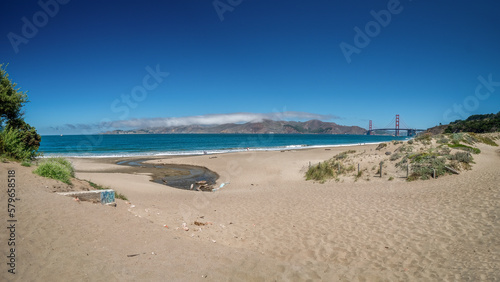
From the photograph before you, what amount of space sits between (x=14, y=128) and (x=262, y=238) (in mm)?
11277

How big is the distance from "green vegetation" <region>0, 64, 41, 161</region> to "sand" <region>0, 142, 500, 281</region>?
5.96ft

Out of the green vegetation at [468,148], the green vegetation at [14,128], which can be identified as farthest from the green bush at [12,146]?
the green vegetation at [468,148]

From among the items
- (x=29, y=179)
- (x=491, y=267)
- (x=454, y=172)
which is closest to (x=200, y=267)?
(x=491, y=267)

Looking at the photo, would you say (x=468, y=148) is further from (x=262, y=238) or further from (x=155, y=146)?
(x=155, y=146)

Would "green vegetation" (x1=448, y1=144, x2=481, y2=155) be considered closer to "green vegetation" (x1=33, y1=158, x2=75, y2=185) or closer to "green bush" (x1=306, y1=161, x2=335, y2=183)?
"green bush" (x1=306, y1=161, x2=335, y2=183)

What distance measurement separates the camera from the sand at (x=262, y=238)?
4277 millimetres

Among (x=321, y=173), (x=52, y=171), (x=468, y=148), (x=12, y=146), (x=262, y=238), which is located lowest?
(x=262, y=238)

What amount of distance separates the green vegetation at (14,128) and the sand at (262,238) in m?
1.82

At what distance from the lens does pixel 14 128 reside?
10.5 meters

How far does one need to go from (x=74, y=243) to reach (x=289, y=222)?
20.8 ft

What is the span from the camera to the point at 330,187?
49.9ft

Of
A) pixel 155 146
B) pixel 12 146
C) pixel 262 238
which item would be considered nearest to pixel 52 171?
pixel 12 146

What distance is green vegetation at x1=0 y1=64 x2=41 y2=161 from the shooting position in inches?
370

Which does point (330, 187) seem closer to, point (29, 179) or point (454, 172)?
point (454, 172)
